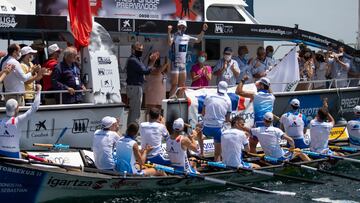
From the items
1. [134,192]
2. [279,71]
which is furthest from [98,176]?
[279,71]

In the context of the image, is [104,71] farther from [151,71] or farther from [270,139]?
[270,139]

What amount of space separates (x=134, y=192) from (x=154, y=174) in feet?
2.18

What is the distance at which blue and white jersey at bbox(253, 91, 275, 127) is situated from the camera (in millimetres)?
19156

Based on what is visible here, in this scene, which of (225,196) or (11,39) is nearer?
(225,196)

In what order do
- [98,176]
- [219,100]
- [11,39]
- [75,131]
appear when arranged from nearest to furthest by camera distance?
[98,176]
[75,131]
[219,100]
[11,39]

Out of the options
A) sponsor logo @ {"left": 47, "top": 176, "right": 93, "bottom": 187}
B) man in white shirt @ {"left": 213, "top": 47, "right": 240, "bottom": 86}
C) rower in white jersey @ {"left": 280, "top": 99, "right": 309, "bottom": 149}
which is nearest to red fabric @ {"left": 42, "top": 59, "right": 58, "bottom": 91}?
sponsor logo @ {"left": 47, "top": 176, "right": 93, "bottom": 187}

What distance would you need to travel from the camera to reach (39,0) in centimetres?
1780

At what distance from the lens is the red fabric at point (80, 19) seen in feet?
56.7

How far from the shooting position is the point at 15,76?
16.0m

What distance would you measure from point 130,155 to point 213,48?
23.8 ft

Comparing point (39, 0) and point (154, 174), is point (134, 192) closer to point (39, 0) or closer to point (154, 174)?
point (154, 174)

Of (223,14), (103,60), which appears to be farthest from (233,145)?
(223,14)

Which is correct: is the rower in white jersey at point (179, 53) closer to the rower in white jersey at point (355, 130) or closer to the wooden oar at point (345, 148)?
the wooden oar at point (345, 148)

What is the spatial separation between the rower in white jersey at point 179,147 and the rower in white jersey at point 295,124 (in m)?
3.49
